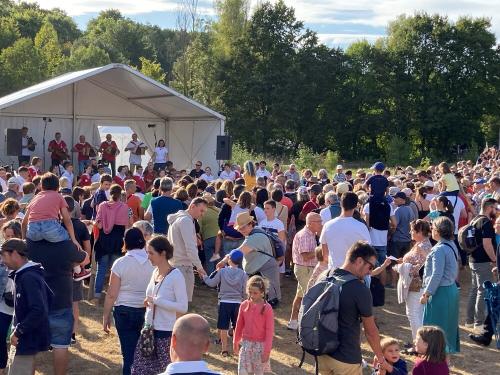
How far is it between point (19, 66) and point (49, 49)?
28.9 feet

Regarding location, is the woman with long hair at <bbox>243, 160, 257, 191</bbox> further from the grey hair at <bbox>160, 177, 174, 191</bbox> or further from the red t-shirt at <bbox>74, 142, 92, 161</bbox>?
the red t-shirt at <bbox>74, 142, 92, 161</bbox>

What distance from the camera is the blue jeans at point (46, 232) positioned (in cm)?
614

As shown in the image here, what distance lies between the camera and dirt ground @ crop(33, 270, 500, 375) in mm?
7254

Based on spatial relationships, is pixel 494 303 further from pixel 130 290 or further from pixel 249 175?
pixel 249 175

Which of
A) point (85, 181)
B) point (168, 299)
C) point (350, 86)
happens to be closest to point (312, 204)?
point (168, 299)

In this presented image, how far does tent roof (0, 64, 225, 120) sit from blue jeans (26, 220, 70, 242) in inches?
521

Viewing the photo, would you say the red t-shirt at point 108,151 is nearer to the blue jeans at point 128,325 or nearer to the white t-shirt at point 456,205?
the white t-shirt at point 456,205

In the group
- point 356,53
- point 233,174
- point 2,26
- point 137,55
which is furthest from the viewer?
point 137,55

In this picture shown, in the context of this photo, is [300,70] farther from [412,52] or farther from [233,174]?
[233,174]

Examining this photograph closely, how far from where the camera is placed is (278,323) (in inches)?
355

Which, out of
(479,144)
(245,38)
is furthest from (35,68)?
(479,144)

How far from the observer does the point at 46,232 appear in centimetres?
614

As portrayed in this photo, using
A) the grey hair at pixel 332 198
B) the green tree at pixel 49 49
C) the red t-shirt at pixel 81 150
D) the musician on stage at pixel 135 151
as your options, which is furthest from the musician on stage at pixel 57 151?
the green tree at pixel 49 49

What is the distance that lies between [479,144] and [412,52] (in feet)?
24.7
